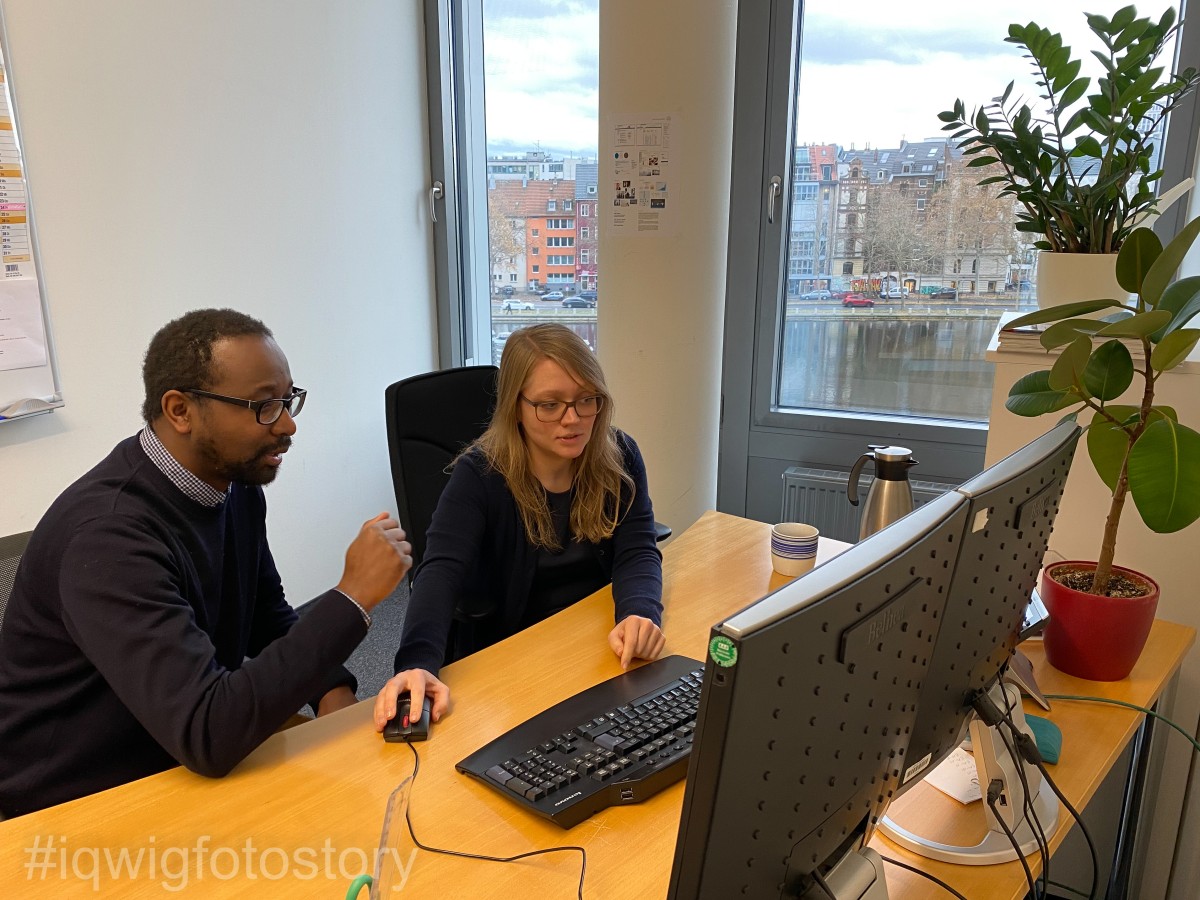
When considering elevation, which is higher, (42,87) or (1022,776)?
(42,87)

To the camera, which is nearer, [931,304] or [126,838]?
[126,838]

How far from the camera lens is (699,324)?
9.29ft

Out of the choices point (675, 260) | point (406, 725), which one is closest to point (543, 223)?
point (675, 260)

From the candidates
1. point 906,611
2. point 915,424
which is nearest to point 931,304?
point 915,424

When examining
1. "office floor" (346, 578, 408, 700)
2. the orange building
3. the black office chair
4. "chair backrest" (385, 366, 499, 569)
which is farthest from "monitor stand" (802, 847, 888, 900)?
the orange building

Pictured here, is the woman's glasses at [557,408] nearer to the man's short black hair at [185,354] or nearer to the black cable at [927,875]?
the man's short black hair at [185,354]

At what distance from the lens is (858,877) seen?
31.8 inches

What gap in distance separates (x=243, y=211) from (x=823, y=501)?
2091 millimetres

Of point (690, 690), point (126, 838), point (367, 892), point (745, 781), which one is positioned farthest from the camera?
point (690, 690)

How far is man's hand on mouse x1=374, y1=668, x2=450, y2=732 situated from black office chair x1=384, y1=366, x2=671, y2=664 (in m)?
0.83

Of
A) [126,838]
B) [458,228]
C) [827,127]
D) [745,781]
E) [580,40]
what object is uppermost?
[580,40]

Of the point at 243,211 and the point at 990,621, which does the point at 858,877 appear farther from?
the point at 243,211

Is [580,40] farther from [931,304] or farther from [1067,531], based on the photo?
[1067,531]

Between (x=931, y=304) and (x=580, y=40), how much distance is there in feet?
5.26
